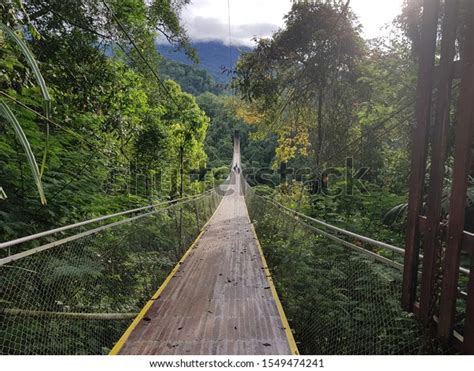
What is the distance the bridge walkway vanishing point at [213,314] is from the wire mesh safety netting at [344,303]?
244mm

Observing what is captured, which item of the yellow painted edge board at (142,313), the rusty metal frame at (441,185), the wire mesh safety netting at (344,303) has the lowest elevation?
the yellow painted edge board at (142,313)

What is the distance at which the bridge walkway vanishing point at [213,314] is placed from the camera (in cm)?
203

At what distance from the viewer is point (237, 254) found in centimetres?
458

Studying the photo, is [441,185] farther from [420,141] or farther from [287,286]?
[287,286]

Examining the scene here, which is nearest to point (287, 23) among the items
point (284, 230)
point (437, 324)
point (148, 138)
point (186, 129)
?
point (186, 129)

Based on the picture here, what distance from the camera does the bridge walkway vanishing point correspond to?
203 cm

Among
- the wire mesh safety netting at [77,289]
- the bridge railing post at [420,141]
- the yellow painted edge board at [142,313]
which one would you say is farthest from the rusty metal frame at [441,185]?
the wire mesh safety netting at [77,289]

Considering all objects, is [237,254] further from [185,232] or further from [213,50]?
[213,50]

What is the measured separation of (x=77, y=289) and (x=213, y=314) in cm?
96

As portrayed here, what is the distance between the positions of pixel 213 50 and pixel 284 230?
22.1 feet

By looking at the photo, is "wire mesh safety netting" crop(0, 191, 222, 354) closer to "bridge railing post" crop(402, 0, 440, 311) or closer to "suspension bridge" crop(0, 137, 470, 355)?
"suspension bridge" crop(0, 137, 470, 355)

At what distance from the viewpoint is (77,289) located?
2.08m

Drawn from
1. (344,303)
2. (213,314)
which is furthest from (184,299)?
(344,303)

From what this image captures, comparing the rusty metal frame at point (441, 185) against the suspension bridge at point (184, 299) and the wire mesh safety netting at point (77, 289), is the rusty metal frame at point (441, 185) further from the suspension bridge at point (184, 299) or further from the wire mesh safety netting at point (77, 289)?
the wire mesh safety netting at point (77, 289)
